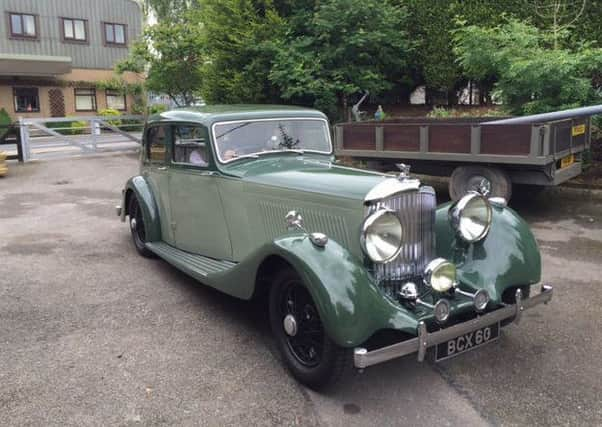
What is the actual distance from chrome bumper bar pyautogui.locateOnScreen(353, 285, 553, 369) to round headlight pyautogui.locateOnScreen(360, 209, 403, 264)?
494 mm

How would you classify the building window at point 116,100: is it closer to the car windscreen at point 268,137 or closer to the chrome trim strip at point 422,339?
the car windscreen at point 268,137

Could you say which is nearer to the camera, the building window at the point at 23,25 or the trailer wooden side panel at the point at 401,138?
the trailer wooden side panel at the point at 401,138

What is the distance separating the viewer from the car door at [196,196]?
4578 millimetres

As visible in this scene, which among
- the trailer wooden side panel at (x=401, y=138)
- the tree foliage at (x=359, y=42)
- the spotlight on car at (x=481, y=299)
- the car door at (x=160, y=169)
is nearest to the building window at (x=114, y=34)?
the tree foliage at (x=359, y=42)

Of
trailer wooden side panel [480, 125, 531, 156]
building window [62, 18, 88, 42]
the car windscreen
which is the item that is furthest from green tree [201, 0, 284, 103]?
building window [62, 18, 88, 42]

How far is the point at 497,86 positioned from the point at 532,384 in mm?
7694

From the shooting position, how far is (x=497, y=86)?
981cm

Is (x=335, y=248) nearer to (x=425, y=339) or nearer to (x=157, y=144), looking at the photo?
(x=425, y=339)

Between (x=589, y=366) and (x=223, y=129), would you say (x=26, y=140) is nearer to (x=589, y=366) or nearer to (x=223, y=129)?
(x=223, y=129)

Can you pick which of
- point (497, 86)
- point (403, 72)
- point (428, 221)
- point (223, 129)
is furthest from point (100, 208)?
point (403, 72)

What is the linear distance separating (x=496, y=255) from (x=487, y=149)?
397cm

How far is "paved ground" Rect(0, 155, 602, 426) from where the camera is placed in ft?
9.77

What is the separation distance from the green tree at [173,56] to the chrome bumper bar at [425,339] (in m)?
14.4

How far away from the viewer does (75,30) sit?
94.2ft
